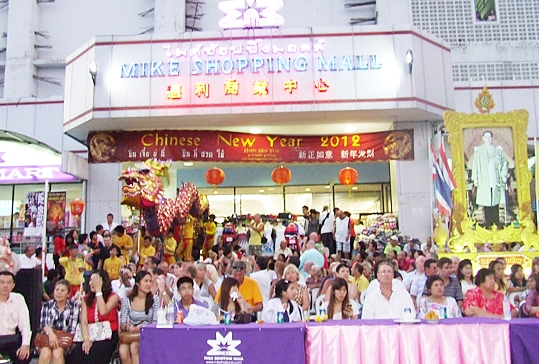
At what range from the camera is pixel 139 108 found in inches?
611

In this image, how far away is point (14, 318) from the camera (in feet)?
23.1

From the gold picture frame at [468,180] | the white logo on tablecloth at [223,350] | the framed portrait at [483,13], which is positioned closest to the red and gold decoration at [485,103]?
the gold picture frame at [468,180]

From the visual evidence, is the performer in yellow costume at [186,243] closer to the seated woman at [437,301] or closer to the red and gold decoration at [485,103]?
the red and gold decoration at [485,103]

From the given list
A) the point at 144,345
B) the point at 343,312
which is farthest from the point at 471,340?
the point at 144,345

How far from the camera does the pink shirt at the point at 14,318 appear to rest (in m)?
6.98

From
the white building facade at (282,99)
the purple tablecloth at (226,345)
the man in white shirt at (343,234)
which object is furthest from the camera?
the man in white shirt at (343,234)

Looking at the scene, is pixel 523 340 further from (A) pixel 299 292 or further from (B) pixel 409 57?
(B) pixel 409 57

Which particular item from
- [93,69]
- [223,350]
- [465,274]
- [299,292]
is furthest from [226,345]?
[93,69]

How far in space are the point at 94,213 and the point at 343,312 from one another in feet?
39.6

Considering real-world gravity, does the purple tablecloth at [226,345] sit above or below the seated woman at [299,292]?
below

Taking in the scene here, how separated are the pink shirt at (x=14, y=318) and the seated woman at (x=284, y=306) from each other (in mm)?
2882

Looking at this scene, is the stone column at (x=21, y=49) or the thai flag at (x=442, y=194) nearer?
the thai flag at (x=442, y=194)

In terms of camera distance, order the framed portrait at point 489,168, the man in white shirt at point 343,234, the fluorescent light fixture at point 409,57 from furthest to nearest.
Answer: the man in white shirt at point 343,234 < the fluorescent light fixture at point 409,57 < the framed portrait at point 489,168

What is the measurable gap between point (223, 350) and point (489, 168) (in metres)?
9.53
